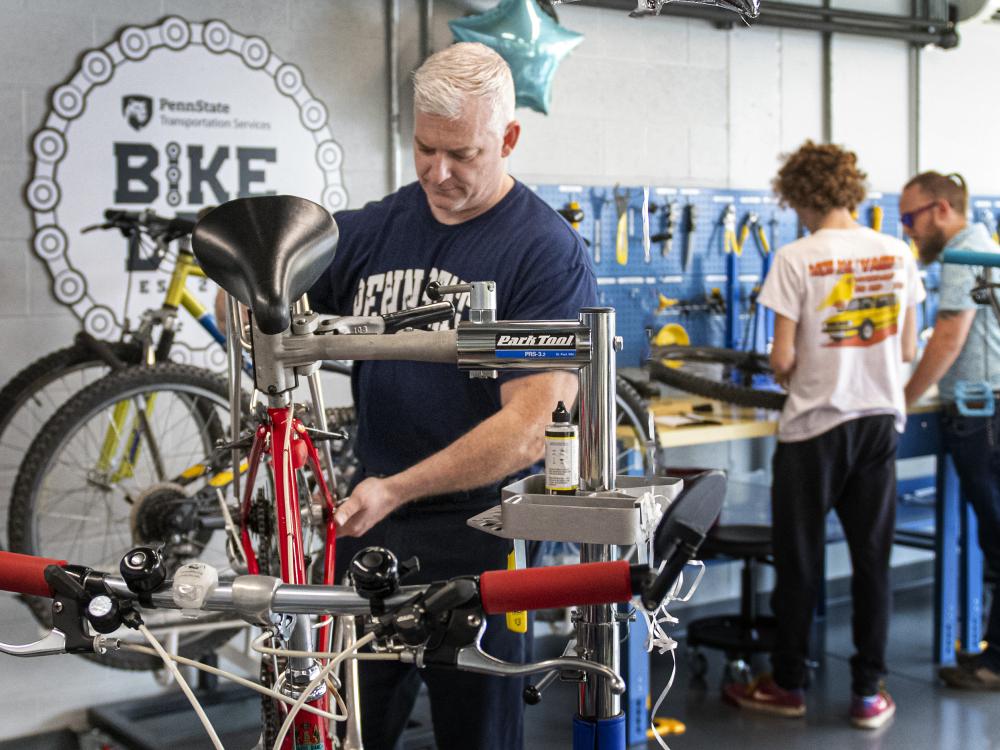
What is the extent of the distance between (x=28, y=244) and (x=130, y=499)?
80cm

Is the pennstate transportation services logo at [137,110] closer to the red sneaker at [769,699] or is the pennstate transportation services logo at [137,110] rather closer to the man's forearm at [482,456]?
the man's forearm at [482,456]

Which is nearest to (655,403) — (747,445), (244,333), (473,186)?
(747,445)

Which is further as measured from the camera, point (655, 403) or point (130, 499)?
point (655, 403)

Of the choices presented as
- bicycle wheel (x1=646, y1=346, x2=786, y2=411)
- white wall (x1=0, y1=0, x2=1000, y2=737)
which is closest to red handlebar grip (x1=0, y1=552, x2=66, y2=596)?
white wall (x1=0, y1=0, x2=1000, y2=737)

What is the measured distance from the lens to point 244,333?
165 centimetres

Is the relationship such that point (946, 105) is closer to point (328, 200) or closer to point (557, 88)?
point (557, 88)

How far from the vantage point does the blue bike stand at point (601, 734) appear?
3.79ft

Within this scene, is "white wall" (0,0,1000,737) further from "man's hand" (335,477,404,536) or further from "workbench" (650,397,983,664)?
"man's hand" (335,477,404,536)

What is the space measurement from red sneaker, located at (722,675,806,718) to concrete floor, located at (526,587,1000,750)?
28 mm

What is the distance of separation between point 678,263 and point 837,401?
4.22ft

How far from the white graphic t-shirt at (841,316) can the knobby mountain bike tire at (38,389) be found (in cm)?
193

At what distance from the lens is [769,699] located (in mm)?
3719

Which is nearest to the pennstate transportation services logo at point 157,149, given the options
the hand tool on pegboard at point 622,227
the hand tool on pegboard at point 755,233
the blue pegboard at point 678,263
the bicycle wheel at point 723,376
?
the blue pegboard at point 678,263

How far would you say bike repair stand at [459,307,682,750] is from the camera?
3.75ft
